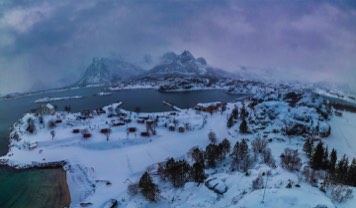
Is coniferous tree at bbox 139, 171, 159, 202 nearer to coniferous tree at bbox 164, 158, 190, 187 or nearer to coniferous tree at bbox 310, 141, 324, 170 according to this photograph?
coniferous tree at bbox 164, 158, 190, 187

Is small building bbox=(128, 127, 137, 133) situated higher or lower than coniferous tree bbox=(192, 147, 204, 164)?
higher

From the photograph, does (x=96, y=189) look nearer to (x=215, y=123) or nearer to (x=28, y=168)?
(x=28, y=168)

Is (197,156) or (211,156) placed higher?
(211,156)

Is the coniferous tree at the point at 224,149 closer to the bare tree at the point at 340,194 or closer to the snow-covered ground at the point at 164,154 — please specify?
the snow-covered ground at the point at 164,154

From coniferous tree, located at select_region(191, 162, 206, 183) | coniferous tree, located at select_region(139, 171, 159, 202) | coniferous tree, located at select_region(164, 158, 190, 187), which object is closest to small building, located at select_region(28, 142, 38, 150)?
coniferous tree, located at select_region(139, 171, 159, 202)

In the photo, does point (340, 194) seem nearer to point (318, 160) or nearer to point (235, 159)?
point (318, 160)

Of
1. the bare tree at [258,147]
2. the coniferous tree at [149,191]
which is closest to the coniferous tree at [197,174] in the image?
the coniferous tree at [149,191]

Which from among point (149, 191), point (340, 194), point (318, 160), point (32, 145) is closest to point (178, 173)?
point (149, 191)

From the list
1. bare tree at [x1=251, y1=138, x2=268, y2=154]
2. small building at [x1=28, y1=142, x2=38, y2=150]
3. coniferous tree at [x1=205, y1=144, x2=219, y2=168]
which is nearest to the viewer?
coniferous tree at [x1=205, y1=144, x2=219, y2=168]
